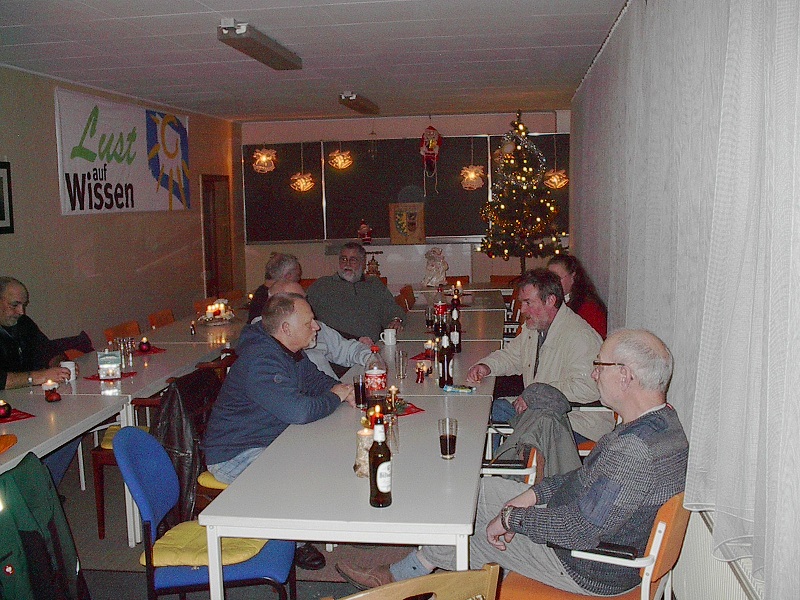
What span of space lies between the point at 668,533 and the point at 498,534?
2.11 feet

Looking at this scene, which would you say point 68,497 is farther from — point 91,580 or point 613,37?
point 613,37

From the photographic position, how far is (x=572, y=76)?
887cm

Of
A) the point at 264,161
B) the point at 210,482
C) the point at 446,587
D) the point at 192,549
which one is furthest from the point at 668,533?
the point at 264,161

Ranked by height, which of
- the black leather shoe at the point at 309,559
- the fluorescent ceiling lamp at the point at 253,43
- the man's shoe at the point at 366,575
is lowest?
the black leather shoe at the point at 309,559

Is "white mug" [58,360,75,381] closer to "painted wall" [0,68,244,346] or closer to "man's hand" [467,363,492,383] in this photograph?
"man's hand" [467,363,492,383]

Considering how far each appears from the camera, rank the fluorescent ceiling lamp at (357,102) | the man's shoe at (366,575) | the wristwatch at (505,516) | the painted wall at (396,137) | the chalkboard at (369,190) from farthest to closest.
→ the chalkboard at (369,190), the painted wall at (396,137), the fluorescent ceiling lamp at (357,102), the man's shoe at (366,575), the wristwatch at (505,516)

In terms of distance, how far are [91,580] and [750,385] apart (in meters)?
3.40

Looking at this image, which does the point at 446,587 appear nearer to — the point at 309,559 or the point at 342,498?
the point at 342,498

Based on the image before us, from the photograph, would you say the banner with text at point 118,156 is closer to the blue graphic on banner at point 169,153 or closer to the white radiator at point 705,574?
the blue graphic on banner at point 169,153

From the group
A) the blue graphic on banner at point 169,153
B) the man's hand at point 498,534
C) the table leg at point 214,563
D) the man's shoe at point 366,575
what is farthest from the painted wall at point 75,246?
the man's hand at point 498,534

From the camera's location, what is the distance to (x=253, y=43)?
5.81 meters

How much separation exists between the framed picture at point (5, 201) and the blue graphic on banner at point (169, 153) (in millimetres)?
2884

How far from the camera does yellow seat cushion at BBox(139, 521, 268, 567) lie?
9.63 feet

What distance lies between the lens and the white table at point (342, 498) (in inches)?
101
